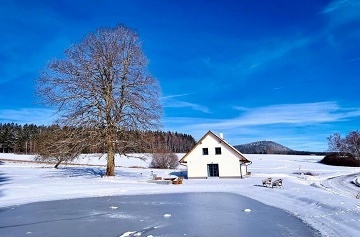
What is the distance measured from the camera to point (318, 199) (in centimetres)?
1582

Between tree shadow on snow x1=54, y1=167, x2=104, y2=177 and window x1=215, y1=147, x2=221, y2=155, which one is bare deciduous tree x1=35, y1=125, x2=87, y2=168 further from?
window x1=215, y1=147, x2=221, y2=155

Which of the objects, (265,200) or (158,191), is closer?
(265,200)

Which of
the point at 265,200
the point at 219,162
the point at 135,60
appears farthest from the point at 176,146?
the point at 265,200

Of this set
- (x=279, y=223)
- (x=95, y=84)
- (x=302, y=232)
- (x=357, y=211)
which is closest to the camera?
(x=302, y=232)

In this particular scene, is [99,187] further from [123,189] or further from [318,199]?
[318,199]

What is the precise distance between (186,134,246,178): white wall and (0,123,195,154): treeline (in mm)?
3481

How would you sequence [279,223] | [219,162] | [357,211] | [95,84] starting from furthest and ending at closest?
1. [219,162]
2. [95,84]
3. [357,211]
4. [279,223]

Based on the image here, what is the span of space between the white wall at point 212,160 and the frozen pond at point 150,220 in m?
18.8

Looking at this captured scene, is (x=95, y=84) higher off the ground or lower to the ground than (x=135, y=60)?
lower

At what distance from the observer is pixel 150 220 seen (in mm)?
11188

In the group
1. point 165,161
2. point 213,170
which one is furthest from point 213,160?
point 165,161

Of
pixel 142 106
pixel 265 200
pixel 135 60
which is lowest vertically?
pixel 265 200

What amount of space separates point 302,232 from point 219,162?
26.0m

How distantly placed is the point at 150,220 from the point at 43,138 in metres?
26.0
